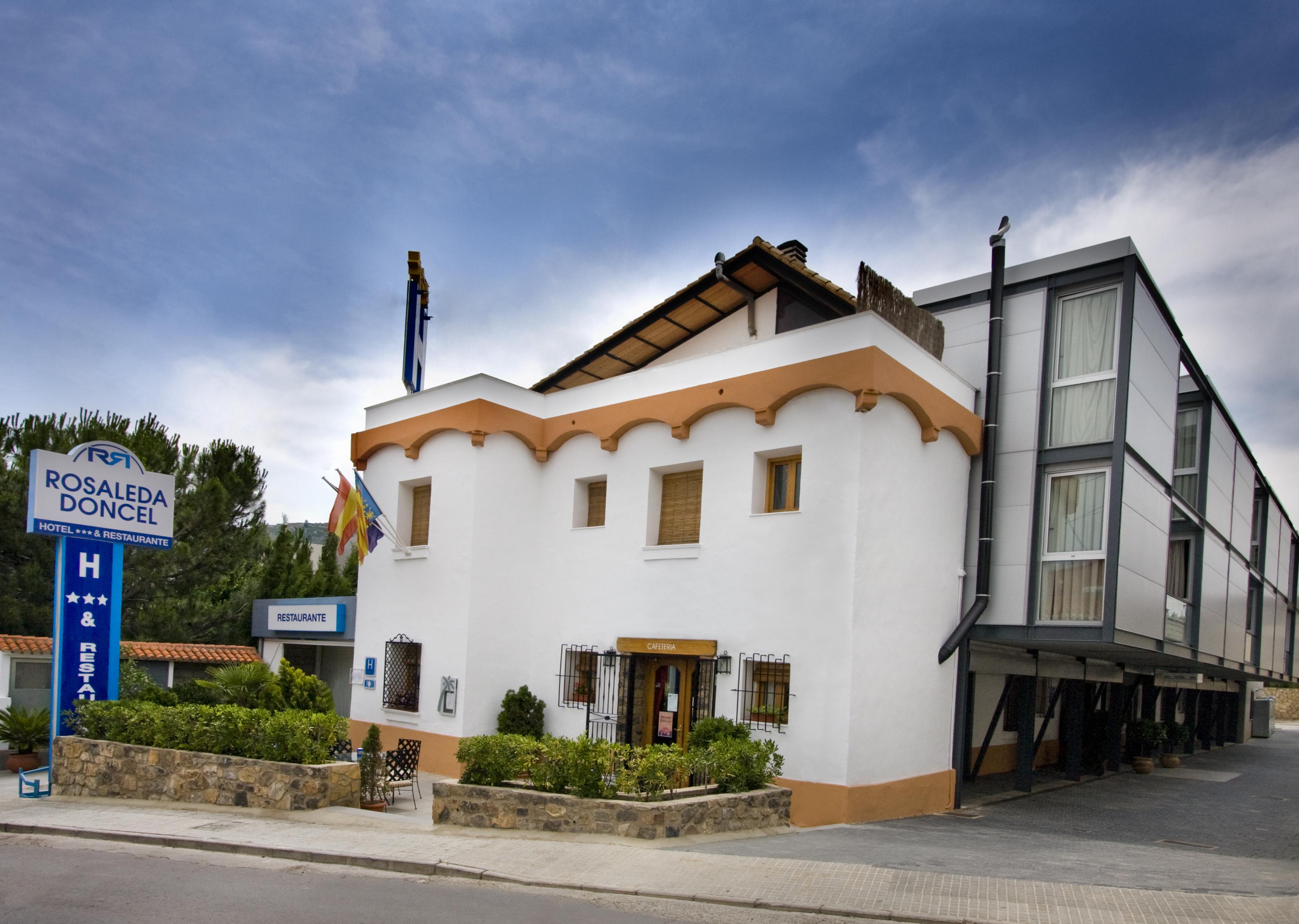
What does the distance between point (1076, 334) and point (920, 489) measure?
11.1 feet

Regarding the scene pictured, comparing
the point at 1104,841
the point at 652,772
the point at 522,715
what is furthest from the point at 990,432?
the point at 522,715

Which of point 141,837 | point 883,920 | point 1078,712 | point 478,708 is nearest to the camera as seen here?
point 883,920

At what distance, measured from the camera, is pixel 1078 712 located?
63.4 feet

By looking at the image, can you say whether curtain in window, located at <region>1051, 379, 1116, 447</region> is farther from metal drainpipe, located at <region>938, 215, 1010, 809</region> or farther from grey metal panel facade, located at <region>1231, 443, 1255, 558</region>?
grey metal panel facade, located at <region>1231, 443, 1255, 558</region>

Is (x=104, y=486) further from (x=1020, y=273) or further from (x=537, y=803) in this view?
(x=1020, y=273)

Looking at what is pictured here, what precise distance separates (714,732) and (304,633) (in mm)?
11771

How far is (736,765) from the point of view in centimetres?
1148

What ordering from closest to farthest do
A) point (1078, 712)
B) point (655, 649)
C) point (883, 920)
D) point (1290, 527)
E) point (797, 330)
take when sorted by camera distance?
point (883, 920), point (797, 330), point (655, 649), point (1078, 712), point (1290, 527)

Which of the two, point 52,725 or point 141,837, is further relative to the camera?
point 52,725

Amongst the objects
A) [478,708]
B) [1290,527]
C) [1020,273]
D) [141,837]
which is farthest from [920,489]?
[1290,527]

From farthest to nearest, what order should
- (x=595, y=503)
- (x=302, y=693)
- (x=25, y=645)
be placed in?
1. (x=25, y=645)
2. (x=595, y=503)
3. (x=302, y=693)

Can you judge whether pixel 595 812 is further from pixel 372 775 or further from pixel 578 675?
pixel 578 675

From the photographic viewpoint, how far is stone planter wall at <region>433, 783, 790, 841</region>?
10.1m

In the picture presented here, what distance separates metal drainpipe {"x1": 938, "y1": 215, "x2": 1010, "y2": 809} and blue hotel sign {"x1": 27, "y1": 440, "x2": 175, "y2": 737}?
1235cm
